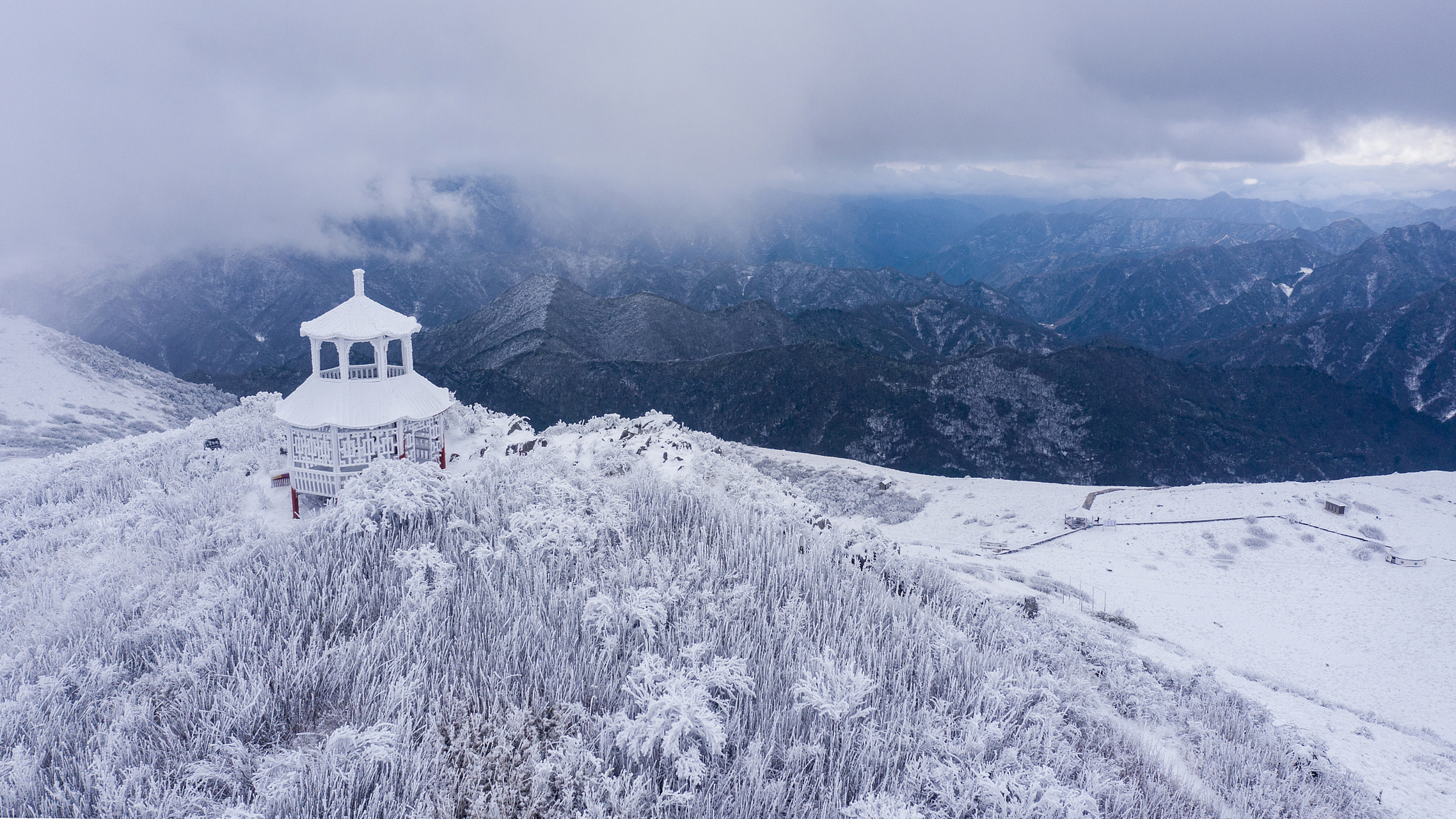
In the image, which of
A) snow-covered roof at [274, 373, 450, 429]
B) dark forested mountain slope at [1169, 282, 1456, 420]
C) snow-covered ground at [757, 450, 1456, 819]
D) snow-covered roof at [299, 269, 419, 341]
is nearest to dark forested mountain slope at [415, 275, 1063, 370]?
dark forested mountain slope at [1169, 282, 1456, 420]

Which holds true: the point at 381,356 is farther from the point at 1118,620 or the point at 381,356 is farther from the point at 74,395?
the point at 74,395

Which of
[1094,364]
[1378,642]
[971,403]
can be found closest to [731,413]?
[971,403]

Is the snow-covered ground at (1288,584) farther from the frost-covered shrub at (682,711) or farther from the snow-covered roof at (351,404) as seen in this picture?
the snow-covered roof at (351,404)

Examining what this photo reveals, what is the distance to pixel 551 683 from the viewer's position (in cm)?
428

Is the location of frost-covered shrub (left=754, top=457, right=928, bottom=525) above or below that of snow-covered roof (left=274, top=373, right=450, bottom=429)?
below

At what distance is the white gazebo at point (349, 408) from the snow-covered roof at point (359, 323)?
0.6 inches

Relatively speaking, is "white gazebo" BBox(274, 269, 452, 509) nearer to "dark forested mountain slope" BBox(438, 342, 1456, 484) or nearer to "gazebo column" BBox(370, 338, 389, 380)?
"gazebo column" BBox(370, 338, 389, 380)

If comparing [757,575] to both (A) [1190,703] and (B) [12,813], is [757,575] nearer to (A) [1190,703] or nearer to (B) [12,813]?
(B) [12,813]

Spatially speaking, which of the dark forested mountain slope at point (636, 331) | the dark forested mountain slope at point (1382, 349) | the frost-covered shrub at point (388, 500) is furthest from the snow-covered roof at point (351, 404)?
the dark forested mountain slope at point (1382, 349)

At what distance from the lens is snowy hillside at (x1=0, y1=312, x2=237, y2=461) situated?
89.4ft

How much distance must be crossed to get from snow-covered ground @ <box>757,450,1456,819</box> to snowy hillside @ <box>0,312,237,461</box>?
37.7m

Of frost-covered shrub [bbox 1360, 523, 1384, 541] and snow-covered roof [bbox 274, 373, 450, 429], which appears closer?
snow-covered roof [bbox 274, 373, 450, 429]

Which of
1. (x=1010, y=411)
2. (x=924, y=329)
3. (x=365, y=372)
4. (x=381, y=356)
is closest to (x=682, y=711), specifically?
(x=381, y=356)

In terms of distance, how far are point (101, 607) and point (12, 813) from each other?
2.68m
